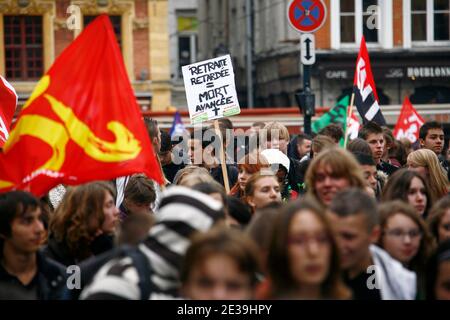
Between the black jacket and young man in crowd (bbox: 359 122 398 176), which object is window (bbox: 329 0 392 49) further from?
the black jacket

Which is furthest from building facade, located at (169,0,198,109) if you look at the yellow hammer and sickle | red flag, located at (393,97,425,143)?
the yellow hammer and sickle

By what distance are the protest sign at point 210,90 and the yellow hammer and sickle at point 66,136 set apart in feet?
17.9

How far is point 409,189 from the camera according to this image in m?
8.91

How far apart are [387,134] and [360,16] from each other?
2521 centimetres

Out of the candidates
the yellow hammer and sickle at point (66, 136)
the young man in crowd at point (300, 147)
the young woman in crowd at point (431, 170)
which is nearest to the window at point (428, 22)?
the young man in crowd at point (300, 147)

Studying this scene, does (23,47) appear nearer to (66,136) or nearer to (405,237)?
(66,136)

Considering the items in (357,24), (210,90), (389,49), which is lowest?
(210,90)

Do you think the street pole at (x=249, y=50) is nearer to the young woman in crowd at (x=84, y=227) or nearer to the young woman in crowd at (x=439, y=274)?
the young woman in crowd at (x=84, y=227)

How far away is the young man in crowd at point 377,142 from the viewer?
12935 millimetres

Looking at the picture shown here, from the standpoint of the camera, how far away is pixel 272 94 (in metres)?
45.0

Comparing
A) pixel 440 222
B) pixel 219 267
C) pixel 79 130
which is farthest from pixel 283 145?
pixel 219 267

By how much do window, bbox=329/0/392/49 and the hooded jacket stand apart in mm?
33094

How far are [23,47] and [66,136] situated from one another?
3421 centimetres

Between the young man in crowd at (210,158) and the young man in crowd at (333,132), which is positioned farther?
the young man in crowd at (333,132)
